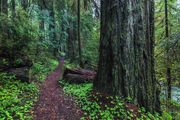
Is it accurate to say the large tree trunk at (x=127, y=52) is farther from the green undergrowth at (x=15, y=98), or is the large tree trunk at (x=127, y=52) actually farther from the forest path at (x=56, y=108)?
the green undergrowth at (x=15, y=98)

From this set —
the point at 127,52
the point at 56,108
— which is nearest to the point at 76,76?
the point at 56,108

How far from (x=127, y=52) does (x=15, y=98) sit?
360cm

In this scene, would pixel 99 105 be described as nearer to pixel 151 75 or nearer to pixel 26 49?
pixel 151 75

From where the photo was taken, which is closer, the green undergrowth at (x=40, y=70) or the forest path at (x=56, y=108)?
the forest path at (x=56, y=108)

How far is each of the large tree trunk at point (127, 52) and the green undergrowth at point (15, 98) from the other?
7.28 feet

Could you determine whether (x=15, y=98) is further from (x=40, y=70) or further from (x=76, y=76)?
(x=40, y=70)

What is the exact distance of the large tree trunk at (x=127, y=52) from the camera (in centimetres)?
512

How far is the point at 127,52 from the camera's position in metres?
5.14

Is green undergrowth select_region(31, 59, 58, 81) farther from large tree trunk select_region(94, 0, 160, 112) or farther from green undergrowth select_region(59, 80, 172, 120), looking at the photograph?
large tree trunk select_region(94, 0, 160, 112)

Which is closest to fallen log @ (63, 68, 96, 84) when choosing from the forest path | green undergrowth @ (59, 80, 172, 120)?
the forest path

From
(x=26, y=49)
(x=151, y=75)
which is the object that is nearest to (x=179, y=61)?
(x=151, y=75)

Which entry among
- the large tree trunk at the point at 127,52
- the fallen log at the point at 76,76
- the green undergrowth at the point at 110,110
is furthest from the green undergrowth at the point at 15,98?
the large tree trunk at the point at 127,52

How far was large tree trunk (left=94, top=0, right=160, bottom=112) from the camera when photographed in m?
5.12

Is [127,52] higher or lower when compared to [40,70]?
higher
